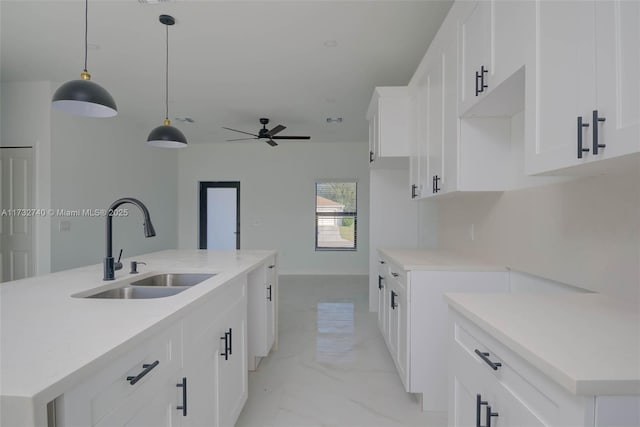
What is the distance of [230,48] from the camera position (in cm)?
326

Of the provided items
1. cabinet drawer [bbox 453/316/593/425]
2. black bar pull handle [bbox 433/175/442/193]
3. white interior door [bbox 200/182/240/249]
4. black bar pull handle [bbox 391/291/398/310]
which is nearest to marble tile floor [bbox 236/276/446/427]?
black bar pull handle [bbox 391/291/398/310]

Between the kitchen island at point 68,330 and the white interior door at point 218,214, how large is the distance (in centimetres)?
580

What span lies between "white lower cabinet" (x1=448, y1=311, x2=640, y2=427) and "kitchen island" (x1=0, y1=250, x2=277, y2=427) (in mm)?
1003

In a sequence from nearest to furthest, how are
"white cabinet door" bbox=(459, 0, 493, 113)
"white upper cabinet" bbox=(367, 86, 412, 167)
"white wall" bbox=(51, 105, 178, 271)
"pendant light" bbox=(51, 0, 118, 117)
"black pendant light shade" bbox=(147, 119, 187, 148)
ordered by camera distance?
"white cabinet door" bbox=(459, 0, 493, 113) < "pendant light" bbox=(51, 0, 118, 117) < "black pendant light shade" bbox=(147, 119, 187, 148) < "white upper cabinet" bbox=(367, 86, 412, 167) < "white wall" bbox=(51, 105, 178, 271)

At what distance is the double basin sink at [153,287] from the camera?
1.67m

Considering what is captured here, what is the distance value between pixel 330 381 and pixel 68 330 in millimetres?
2046

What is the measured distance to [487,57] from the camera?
1592 millimetres

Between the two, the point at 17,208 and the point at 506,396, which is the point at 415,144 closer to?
the point at 506,396

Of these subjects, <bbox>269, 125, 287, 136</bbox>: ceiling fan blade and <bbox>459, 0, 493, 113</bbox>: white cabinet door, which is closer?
<bbox>459, 0, 493, 113</bbox>: white cabinet door

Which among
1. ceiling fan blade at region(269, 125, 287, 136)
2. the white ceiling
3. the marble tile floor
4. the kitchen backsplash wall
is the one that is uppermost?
the white ceiling

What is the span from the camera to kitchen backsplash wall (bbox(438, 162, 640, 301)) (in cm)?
124

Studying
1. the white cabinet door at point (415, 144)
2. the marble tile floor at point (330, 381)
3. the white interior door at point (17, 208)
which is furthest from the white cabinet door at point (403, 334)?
the white interior door at point (17, 208)

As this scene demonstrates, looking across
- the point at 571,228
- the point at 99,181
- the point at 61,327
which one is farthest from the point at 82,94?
the point at 99,181

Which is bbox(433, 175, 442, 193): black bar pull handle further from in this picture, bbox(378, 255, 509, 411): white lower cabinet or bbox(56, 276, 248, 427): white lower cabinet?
bbox(56, 276, 248, 427): white lower cabinet
